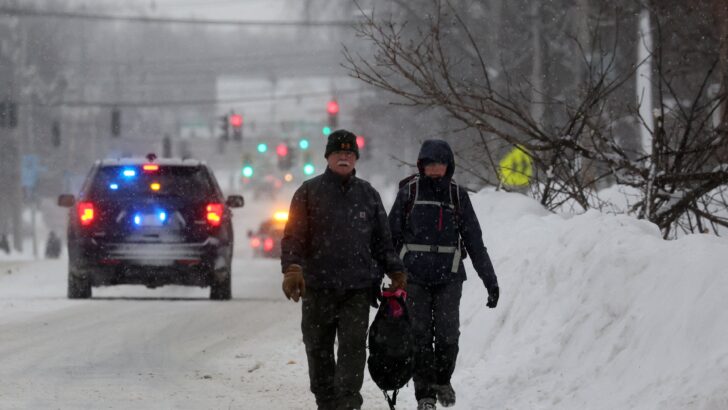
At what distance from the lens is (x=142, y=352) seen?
12562 mm

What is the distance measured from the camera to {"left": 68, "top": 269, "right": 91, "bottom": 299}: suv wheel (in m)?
18.2

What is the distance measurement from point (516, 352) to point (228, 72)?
440 feet

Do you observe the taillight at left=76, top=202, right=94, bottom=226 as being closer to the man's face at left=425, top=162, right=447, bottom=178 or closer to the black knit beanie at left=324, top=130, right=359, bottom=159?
the man's face at left=425, top=162, right=447, bottom=178

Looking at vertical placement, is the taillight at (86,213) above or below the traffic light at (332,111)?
below

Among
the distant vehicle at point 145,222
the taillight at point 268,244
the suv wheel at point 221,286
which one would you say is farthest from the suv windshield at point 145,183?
the taillight at point 268,244

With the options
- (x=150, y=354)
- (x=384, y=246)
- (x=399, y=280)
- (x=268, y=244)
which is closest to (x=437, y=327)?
(x=399, y=280)

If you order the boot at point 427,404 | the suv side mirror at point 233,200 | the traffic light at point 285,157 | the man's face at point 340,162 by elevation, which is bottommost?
the boot at point 427,404

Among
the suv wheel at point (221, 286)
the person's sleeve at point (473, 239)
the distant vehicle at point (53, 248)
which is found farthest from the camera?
the distant vehicle at point (53, 248)

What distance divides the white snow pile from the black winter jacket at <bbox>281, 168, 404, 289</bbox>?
1.36 m

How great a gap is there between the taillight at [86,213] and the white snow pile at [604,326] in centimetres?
726

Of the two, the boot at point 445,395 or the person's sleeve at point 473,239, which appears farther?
the person's sleeve at point 473,239

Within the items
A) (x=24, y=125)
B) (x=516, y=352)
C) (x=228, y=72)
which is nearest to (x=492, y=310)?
(x=516, y=352)

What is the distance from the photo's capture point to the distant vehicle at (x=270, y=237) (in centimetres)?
4609

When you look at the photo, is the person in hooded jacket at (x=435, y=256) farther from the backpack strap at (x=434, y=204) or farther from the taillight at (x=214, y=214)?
the taillight at (x=214, y=214)
